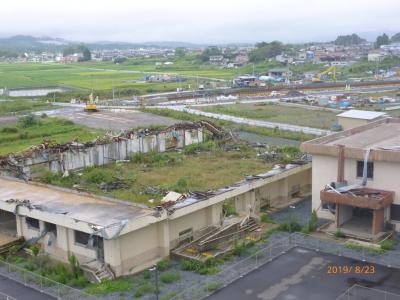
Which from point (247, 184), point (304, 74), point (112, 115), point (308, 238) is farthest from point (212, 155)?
point (304, 74)

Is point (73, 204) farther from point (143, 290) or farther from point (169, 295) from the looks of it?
point (169, 295)

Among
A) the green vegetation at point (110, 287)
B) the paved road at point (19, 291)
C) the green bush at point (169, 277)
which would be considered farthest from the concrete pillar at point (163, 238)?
the paved road at point (19, 291)

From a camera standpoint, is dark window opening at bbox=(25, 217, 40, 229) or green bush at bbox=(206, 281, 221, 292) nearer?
green bush at bbox=(206, 281, 221, 292)

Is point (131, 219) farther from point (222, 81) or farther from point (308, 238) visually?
point (222, 81)

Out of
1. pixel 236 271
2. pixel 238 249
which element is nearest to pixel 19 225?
pixel 238 249

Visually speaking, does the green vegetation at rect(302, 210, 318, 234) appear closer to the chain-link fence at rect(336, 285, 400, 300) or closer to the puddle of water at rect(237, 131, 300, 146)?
the chain-link fence at rect(336, 285, 400, 300)

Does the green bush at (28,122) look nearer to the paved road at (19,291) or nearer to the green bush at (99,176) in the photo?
the green bush at (99,176)
